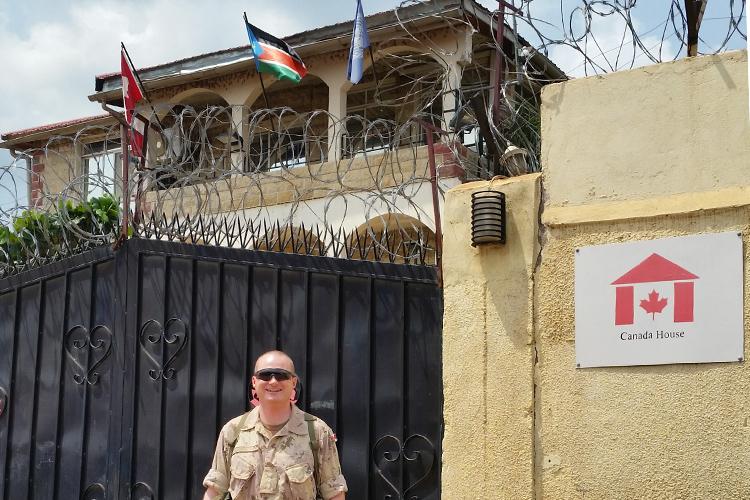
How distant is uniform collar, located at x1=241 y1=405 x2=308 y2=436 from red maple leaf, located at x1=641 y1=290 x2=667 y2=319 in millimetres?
1449

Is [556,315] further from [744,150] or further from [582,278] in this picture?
[744,150]

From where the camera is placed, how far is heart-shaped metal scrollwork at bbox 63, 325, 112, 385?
5.91 meters

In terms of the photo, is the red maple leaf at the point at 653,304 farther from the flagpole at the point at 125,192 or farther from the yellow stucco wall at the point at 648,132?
the flagpole at the point at 125,192

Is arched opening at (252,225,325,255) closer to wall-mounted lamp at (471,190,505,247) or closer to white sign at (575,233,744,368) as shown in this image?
wall-mounted lamp at (471,190,505,247)

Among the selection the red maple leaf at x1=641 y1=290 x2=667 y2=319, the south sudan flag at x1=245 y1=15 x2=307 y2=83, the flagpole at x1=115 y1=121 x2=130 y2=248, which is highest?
the south sudan flag at x1=245 y1=15 x2=307 y2=83

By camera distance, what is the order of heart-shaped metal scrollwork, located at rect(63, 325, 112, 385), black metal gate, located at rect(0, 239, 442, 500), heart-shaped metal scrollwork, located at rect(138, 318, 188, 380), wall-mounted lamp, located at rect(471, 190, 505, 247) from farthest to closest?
heart-shaped metal scrollwork, located at rect(63, 325, 112, 385), heart-shaped metal scrollwork, located at rect(138, 318, 188, 380), black metal gate, located at rect(0, 239, 442, 500), wall-mounted lamp, located at rect(471, 190, 505, 247)

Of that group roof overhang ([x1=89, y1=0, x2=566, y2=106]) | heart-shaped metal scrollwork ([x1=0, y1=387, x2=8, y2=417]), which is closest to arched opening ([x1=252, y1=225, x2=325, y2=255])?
heart-shaped metal scrollwork ([x1=0, y1=387, x2=8, y2=417])

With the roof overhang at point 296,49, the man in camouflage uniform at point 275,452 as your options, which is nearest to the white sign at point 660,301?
the man in camouflage uniform at point 275,452

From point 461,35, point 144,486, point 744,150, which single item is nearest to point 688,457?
point 744,150

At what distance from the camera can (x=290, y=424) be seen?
4227 mm

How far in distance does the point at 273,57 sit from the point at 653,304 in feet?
28.3

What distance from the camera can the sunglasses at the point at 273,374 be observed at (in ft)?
13.6

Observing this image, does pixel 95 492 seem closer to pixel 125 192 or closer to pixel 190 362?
pixel 190 362

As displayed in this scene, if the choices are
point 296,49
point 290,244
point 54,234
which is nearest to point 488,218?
point 290,244
